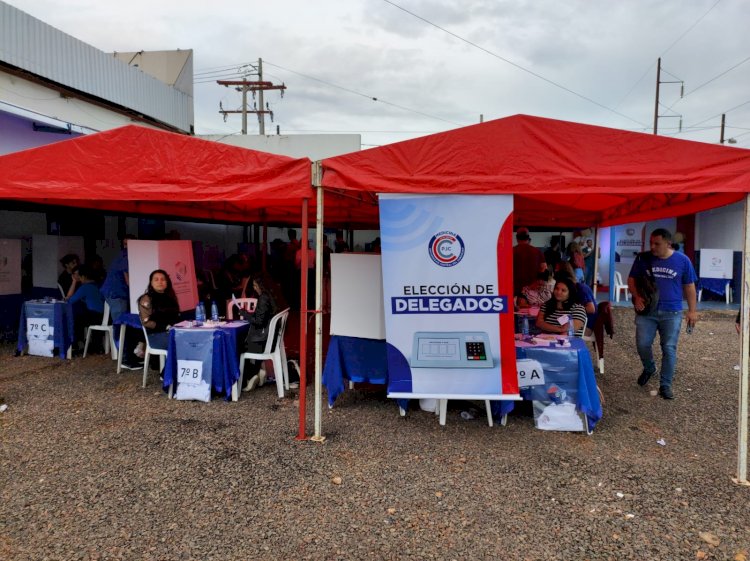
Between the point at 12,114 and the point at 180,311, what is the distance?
4392 millimetres

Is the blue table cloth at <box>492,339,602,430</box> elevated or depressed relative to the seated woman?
depressed

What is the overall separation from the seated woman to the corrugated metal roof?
20.9ft

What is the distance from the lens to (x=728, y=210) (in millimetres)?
12812

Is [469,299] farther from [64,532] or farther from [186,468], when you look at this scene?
[64,532]

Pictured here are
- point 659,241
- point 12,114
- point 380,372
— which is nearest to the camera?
point 380,372

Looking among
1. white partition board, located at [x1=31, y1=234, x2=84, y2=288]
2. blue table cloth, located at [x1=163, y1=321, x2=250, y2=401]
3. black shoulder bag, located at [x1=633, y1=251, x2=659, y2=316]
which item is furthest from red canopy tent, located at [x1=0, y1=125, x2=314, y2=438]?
white partition board, located at [x1=31, y1=234, x2=84, y2=288]

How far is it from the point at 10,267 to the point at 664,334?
954 cm

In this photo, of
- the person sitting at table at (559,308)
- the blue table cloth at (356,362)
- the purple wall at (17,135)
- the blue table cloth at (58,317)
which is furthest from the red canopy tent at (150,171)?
the purple wall at (17,135)

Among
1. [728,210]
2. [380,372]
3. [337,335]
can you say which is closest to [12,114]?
[337,335]

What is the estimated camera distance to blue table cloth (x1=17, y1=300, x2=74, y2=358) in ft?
21.6

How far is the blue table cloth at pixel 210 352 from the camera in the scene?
4.78 meters

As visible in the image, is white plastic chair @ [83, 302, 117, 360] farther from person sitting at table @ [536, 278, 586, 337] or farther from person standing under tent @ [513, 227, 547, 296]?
person standing under tent @ [513, 227, 547, 296]

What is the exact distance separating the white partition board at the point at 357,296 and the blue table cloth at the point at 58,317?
4.31 metres

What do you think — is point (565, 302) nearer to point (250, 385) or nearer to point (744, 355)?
point (744, 355)
